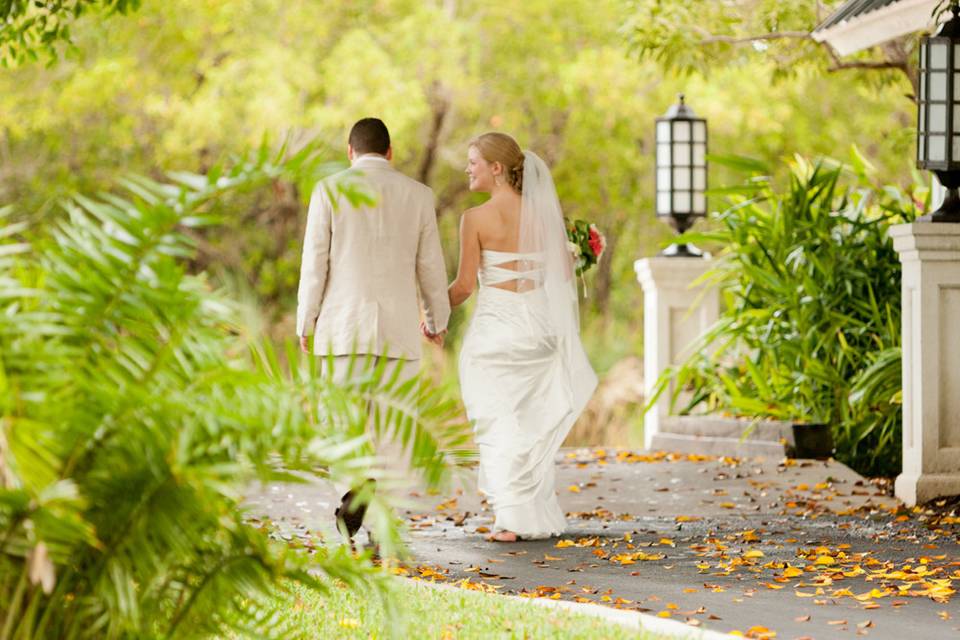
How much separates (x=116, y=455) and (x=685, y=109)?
34.3 ft

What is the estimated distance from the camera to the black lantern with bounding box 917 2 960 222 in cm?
892

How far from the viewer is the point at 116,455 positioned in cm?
341

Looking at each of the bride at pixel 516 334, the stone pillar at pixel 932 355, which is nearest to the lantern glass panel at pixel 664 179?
the stone pillar at pixel 932 355

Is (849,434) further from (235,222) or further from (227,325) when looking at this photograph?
(235,222)

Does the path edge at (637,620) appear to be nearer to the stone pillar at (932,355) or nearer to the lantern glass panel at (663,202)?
the stone pillar at (932,355)

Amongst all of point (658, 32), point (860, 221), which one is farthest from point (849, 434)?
point (658, 32)

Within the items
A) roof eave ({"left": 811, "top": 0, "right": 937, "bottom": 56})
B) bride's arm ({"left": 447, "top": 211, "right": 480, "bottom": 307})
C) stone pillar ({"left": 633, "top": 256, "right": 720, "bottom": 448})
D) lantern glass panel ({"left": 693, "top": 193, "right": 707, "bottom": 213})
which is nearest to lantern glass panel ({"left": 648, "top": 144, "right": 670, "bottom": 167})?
lantern glass panel ({"left": 693, "top": 193, "right": 707, "bottom": 213})

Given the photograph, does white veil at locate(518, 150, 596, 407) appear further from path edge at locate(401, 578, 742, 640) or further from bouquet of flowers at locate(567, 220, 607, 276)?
path edge at locate(401, 578, 742, 640)

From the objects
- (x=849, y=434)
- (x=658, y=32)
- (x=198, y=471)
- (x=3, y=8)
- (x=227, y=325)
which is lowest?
(x=849, y=434)

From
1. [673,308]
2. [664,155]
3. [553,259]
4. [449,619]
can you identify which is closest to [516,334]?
[553,259]

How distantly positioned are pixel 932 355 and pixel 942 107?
156 centimetres

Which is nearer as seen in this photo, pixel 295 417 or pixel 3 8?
pixel 295 417

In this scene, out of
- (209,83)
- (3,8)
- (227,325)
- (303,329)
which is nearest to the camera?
(227,325)

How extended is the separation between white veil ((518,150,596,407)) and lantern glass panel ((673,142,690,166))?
17.2 ft
